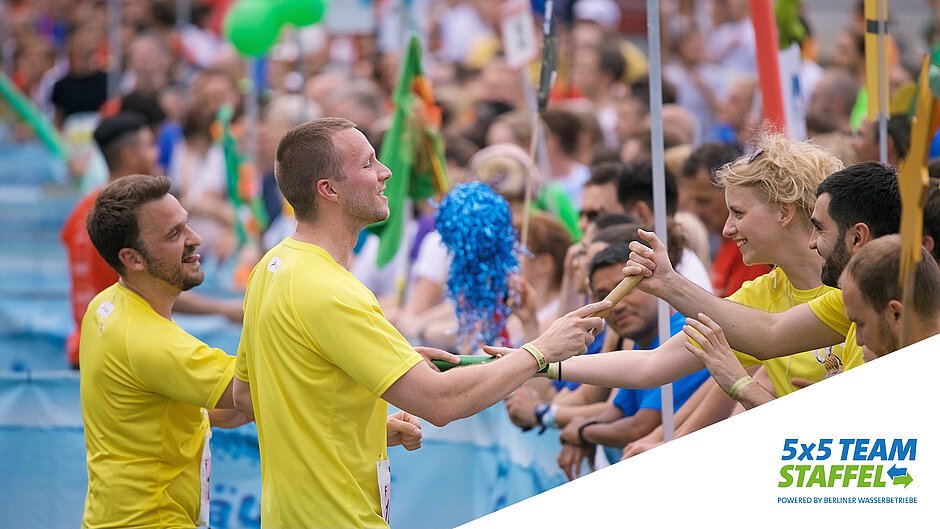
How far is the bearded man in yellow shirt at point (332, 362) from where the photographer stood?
2.74 meters

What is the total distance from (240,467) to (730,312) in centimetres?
245

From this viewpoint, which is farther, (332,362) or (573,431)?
(573,431)

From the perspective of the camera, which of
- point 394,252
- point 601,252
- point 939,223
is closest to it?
point 939,223

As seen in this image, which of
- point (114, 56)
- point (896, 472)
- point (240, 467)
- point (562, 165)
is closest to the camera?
point (896, 472)

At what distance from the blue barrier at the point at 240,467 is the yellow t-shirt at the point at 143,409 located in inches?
53.1

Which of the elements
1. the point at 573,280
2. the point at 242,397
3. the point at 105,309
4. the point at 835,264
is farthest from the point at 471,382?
the point at 573,280

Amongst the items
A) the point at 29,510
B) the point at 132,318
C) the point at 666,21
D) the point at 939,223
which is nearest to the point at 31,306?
the point at 29,510

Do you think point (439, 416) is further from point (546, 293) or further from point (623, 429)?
point (546, 293)

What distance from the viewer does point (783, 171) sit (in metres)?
3.38

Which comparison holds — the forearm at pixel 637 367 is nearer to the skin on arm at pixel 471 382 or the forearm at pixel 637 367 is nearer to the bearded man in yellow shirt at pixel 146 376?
the skin on arm at pixel 471 382

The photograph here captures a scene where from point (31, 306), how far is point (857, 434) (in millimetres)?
6637

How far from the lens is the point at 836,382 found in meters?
2.49

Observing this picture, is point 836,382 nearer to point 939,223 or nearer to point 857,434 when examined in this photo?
point 857,434

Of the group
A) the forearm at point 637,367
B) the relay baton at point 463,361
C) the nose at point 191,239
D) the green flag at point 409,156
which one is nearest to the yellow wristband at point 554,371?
the forearm at point 637,367
